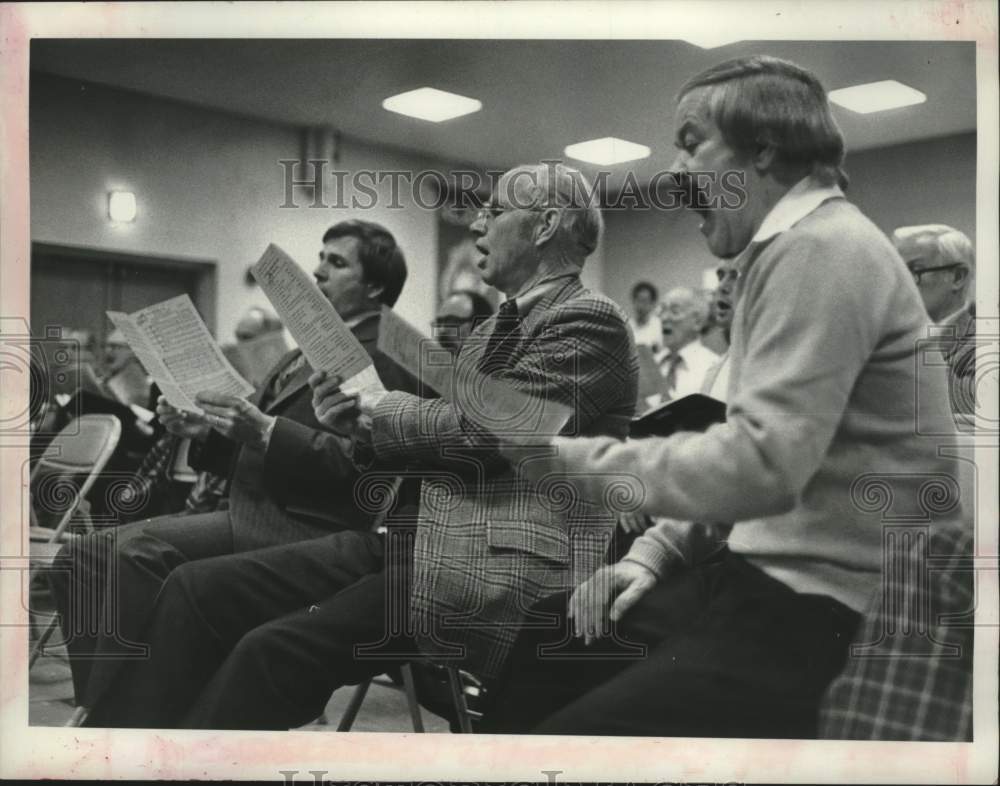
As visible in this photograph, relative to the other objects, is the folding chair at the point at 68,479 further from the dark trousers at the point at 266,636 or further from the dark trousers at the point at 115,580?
the dark trousers at the point at 266,636

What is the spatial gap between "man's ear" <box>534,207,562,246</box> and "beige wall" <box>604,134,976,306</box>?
0.40ft

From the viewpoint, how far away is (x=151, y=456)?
8.98ft

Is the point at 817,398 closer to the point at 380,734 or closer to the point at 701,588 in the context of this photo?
the point at 701,588

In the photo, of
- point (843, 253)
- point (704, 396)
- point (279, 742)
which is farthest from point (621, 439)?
point (279, 742)

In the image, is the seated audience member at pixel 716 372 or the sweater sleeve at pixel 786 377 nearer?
the sweater sleeve at pixel 786 377

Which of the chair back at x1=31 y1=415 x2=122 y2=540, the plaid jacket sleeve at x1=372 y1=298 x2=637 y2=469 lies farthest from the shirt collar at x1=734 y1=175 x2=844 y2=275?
the chair back at x1=31 y1=415 x2=122 y2=540

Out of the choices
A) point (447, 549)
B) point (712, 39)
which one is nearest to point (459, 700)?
point (447, 549)

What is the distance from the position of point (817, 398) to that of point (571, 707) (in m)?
0.94

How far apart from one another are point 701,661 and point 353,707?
0.93 meters

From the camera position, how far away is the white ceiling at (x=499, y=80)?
247 cm

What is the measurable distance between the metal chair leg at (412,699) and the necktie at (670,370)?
Answer: 0.95m

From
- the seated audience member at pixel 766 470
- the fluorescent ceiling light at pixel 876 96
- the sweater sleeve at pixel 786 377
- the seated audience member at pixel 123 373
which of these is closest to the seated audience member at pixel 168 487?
the seated audience member at pixel 123 373

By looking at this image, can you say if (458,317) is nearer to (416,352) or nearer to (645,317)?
(416,352)

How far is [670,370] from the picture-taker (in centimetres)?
246
